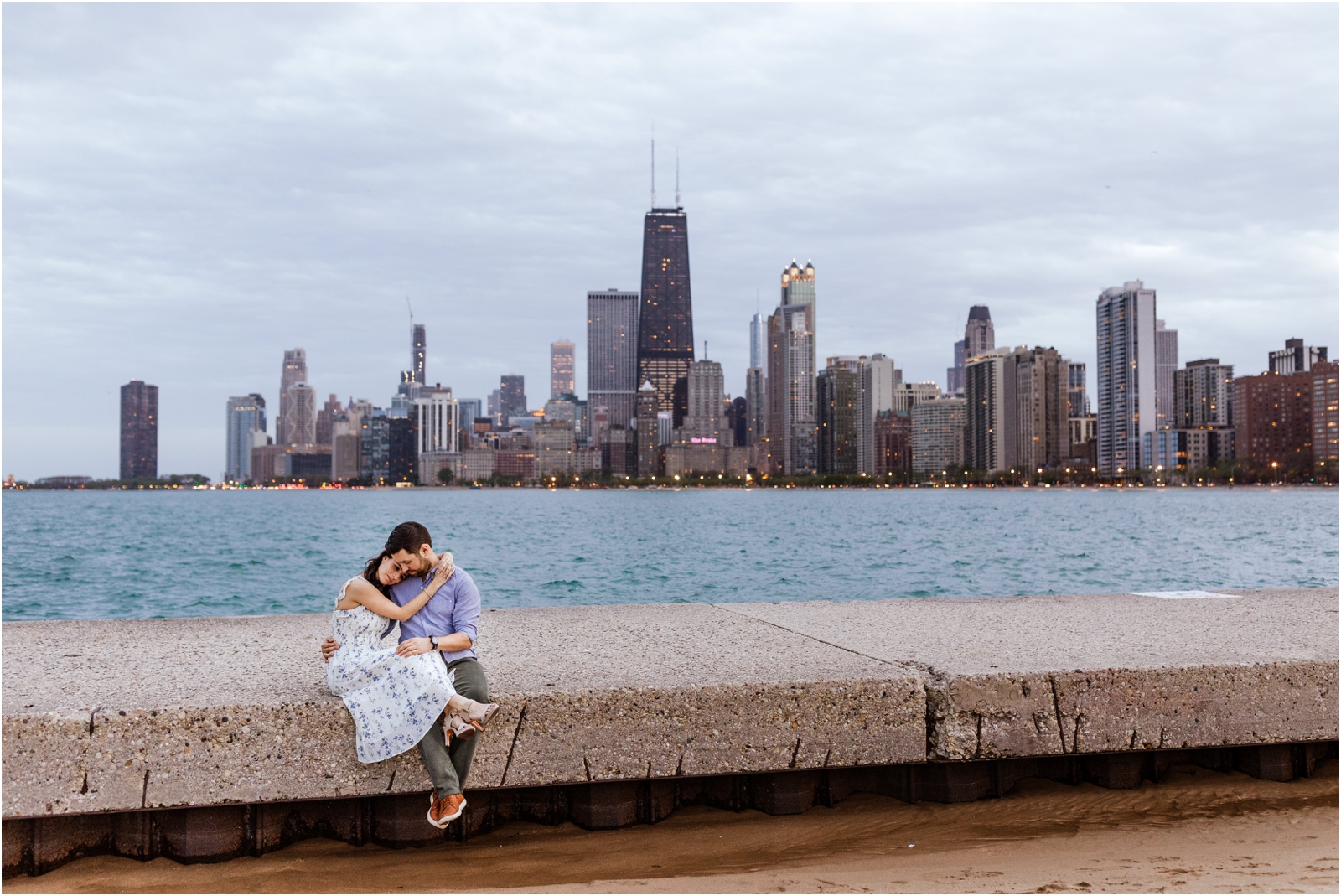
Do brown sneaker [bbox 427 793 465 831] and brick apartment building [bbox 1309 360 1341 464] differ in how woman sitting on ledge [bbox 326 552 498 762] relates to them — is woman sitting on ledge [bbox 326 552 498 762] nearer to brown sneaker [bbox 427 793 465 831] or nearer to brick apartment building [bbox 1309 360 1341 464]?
brown sneaker [bbox 427 793 465 831]

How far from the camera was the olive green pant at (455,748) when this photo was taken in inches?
184

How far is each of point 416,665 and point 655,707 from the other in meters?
1.21

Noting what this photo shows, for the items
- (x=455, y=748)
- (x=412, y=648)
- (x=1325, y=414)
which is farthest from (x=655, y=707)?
(x=1325, y=414)

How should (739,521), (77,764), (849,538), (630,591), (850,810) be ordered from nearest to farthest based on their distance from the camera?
(77,764) → (850,810) → (630,591) → (849,538) → (739,521)

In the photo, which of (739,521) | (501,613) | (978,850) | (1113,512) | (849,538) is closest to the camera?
(978,850)

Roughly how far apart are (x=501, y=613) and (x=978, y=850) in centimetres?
426

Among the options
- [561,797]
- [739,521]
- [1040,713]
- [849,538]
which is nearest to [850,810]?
[1040,713]

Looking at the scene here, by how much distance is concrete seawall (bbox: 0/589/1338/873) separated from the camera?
15.0 ft

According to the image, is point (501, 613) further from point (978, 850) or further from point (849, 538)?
point (849, 538)

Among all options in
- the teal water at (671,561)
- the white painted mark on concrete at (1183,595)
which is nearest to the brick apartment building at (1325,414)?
the teal water at (671,561)

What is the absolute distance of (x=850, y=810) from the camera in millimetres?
5668

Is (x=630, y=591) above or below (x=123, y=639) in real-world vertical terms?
below

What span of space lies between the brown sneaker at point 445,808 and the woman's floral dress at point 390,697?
1.01 ft

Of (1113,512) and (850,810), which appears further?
(1113,512)
